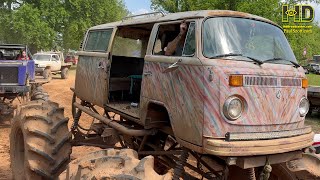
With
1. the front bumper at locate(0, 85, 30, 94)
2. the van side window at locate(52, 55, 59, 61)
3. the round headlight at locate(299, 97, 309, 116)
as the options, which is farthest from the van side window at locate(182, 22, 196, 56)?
the van side window at locate(52, 55, 59, 61)

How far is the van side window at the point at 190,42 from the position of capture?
13.4 ft

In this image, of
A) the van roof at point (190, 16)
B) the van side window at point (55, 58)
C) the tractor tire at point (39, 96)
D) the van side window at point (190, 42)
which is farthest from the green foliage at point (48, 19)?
the van side window at point (190, 42)

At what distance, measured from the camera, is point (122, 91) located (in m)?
6.66

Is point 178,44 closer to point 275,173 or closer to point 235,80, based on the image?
point 235,80

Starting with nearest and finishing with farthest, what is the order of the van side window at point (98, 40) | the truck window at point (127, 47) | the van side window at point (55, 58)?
the van side window at point (98, 40), the truck window at point (127, 47), the van side window at point (55, 58)

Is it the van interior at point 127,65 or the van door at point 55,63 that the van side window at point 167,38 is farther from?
the van door at point 55,63

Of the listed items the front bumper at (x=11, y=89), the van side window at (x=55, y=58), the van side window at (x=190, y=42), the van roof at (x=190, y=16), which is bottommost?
the front bumper at (x=11, y=89)

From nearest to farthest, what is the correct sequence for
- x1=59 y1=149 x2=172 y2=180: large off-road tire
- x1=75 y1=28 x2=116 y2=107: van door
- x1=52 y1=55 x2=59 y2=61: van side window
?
x1=59 y1=149 x2=172 y2=180: large off-road tire, x1=75 y1=28 x2=116 y2=107: van door, x1=52 y1=55 x2=59 y2=61: van side window

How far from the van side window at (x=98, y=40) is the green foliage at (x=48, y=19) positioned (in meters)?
33.9

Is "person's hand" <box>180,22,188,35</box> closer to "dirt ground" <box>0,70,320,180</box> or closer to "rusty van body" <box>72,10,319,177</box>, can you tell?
"rusty van body" <box>72,10,319,177</box>

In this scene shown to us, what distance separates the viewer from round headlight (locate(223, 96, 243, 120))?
3668mm

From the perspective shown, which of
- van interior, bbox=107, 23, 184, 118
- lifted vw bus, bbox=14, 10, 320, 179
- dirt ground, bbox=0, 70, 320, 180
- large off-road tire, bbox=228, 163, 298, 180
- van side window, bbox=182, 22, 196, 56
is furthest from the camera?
dirt ground, bbox=0, 70, 320, 180

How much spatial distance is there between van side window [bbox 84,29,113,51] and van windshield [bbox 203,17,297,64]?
2477 millimetres

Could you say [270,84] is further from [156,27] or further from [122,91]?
[122,91]
